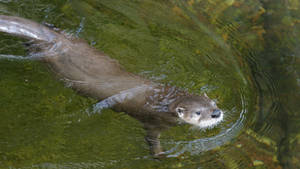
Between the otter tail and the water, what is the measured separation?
254mm

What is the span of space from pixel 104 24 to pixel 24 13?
1044 mm

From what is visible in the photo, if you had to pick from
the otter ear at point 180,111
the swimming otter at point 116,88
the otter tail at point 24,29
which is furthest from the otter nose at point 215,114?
the otter tail at point 24,29

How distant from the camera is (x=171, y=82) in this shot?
4.02 metres

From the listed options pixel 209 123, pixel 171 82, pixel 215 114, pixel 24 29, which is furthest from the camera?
pixel 171 82

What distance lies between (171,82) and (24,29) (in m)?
1.76

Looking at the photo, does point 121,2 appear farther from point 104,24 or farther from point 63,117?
point 63,117

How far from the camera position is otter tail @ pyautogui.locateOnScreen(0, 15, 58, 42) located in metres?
3.65

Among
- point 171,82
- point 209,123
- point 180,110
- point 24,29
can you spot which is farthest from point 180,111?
point 24,29

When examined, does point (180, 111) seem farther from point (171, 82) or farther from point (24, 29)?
point (24, 29)

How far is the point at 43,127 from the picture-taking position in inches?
141

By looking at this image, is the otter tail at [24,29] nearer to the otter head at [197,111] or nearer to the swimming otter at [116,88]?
the swimming otter at [116,88]

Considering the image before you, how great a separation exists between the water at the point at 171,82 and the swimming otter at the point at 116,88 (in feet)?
0.41

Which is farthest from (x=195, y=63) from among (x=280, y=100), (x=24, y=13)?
(x=24, y=13)

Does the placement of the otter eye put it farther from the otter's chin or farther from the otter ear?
the otter's chin
